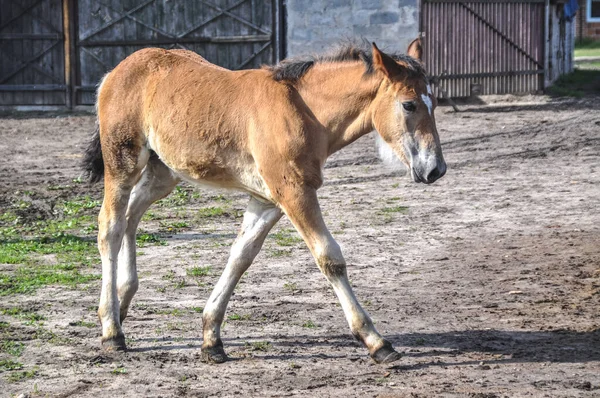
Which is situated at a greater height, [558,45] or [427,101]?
[558,45]

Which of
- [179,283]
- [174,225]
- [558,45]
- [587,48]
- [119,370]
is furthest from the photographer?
[587,48]

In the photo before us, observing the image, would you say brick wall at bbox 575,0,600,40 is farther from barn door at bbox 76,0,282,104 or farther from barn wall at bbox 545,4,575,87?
barn door at bbox 76,0,282,104

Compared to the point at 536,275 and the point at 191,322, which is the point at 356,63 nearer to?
the point at 191,322

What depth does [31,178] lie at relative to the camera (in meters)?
13.1

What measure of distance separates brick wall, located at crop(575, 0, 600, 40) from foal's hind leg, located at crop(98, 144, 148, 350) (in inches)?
1618

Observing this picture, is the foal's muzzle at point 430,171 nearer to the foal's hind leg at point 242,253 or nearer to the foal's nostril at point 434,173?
the foal's nostril at point 434,173

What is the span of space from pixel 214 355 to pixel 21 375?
1.12 meters

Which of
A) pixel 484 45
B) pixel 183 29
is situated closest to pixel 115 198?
pixel 183 29

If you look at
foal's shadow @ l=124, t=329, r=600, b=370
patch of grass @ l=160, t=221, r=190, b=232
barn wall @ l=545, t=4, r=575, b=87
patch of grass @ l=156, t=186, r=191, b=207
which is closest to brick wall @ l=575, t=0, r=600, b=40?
barn wall @ l=545, t=4, r=575, b=87

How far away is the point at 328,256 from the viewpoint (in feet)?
18.5

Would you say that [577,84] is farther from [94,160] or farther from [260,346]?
[260,346]

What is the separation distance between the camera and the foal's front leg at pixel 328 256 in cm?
562

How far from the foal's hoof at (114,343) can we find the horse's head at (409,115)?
2092 millimetres

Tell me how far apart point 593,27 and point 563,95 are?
25.2 m
